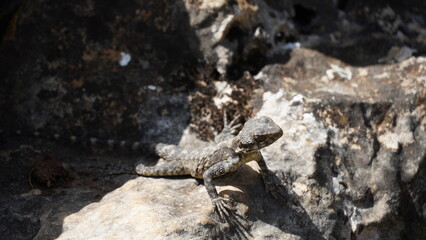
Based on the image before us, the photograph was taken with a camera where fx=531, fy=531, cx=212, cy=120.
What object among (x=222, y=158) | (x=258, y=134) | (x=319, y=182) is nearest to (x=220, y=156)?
(x=222, y=158)

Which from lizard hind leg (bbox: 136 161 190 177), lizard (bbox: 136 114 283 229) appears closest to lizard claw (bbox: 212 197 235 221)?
lizard (bbox: 136 114 283 229)

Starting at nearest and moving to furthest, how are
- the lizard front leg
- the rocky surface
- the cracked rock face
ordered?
1. the cracked rock face
2. the lizard front leg
3. the rocky surface

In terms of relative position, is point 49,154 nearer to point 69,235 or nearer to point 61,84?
point 61,84

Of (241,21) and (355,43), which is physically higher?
(241,21)

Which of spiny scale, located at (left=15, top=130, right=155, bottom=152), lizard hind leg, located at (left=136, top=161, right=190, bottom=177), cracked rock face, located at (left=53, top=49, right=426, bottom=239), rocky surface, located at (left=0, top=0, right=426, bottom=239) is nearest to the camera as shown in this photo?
cracked rock face, located at (left=53, top=49, right=426, bottom=239)

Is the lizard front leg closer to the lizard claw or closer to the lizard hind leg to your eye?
the lizard claw

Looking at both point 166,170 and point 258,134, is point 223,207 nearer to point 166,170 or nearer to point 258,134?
point 258,134

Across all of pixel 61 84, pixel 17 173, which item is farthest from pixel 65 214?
pixel 61 84
